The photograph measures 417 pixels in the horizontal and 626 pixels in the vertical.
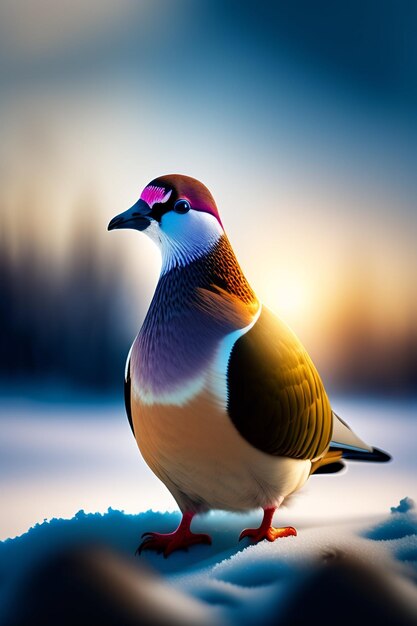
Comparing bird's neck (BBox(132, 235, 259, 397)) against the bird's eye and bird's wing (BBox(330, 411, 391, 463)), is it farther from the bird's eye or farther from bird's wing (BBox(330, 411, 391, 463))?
bird's wing (BBox(330, 411, 391, 463))

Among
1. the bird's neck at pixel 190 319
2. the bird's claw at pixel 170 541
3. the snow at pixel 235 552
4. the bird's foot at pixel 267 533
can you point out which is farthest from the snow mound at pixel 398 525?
→ the bird's neck at pixel 190 319

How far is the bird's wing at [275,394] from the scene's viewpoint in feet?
2.99

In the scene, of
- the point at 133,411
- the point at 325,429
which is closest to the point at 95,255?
the point at 133,411

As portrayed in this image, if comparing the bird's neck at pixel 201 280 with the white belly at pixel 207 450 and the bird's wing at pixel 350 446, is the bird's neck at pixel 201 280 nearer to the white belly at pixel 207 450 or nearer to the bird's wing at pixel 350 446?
the white belly at pixel 207 450

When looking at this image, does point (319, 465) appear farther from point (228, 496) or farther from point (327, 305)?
point (327, 305)

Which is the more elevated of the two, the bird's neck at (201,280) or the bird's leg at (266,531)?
the bird's neck at (201,280)

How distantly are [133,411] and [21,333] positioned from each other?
0.40 metres

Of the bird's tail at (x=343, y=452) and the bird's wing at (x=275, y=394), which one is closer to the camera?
the bird's wing at (x=275, y=394)

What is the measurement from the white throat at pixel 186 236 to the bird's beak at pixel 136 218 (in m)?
0.02

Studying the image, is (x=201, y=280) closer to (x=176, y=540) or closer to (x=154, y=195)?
(x=154, y=195)

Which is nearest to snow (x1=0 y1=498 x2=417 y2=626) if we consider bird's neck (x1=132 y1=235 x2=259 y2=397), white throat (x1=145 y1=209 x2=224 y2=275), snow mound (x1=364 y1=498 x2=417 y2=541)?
snow mound (x1=364 y1=498 x2=417 y2=541)

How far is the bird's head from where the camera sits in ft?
3.14

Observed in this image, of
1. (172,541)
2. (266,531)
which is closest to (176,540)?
(172,541)

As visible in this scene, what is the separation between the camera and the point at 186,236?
96 centimetres
